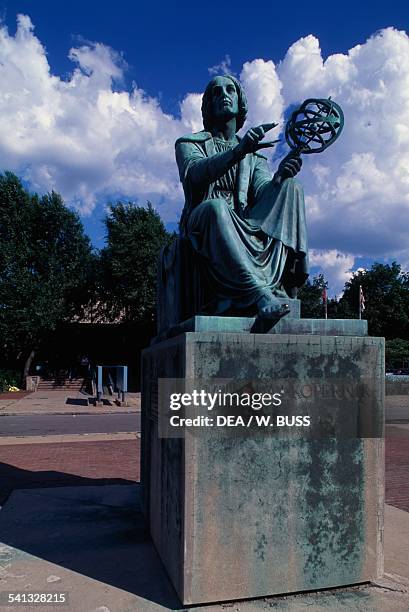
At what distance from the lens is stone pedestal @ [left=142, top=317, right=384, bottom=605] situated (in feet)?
9.97

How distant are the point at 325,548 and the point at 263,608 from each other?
1.72 feet

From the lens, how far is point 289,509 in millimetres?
3160

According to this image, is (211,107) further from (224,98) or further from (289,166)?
(289,166)

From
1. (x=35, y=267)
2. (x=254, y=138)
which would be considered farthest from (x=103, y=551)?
(x=35, y=267)

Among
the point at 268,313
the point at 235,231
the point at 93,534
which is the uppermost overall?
the point at 235,231

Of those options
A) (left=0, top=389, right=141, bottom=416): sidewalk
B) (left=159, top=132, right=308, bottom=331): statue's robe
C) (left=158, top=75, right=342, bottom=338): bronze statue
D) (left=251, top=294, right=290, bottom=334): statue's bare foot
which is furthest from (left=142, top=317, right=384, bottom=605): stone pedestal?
(left=0, top=389, right=141, bottom=416): sidewalk

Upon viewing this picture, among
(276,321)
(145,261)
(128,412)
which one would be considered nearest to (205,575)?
(276,321)

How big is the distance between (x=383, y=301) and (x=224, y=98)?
1932 inches

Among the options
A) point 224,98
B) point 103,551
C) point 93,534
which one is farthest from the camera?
point 224,98

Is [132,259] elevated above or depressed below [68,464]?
above

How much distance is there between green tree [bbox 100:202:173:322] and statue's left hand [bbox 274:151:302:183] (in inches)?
1005

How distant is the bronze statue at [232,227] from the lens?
3629 millimetres

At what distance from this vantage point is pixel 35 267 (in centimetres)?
3173

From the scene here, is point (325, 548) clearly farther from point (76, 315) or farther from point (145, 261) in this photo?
point (76, 315)
